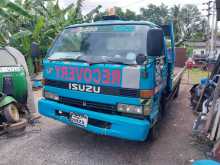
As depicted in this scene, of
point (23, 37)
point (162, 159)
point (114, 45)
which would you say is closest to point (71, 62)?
point (114, 45)

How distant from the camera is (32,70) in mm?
10797

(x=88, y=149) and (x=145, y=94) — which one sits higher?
(x=145, y=94)

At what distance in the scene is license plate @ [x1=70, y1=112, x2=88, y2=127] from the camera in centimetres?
380

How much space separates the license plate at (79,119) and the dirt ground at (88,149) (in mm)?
509

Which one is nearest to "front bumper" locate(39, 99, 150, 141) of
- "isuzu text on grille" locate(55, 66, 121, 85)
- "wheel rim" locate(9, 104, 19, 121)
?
"isuzu text on grille" locate(55, 66, 121, 85)

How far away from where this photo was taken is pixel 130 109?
11.6 feet

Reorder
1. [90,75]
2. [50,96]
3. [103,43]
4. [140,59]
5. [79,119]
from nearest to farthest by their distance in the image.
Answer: [140,59], [90,75], [79,119], [103,43], [50,96]

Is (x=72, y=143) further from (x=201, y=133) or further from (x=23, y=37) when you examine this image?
(x=23, y=37)

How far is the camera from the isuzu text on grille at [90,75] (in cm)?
356

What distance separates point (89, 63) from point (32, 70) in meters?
7.68

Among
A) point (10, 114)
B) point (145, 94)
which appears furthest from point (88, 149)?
point (10, 114)

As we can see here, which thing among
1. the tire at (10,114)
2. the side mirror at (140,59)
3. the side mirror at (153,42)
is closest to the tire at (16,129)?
the tire at (10,114)

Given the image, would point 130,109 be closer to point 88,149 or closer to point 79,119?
point 79,119

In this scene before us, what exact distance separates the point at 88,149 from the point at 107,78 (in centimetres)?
132
